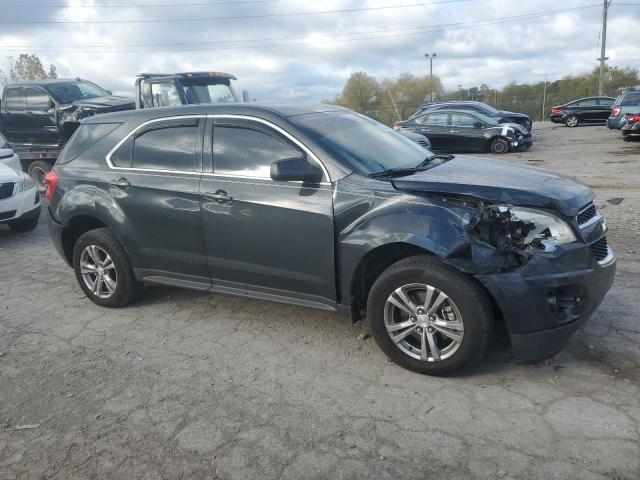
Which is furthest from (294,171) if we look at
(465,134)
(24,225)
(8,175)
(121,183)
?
(465,134)

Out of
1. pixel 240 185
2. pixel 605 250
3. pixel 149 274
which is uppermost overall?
pixel 240 185

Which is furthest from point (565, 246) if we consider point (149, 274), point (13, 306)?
point (13, 306)

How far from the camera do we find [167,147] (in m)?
4.73

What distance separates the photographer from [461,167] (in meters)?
4.39

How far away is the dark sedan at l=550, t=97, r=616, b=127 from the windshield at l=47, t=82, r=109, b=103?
74.0 ft

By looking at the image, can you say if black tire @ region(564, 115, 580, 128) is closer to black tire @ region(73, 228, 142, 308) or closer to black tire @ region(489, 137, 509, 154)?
black tire @ region(489, 137, 509, 154)

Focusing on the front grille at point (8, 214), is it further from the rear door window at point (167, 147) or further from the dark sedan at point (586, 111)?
the dark sedan at point (586, 111)

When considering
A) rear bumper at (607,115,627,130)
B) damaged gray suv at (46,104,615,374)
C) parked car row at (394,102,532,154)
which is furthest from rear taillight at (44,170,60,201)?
rear bumper at (607,115,627,130)

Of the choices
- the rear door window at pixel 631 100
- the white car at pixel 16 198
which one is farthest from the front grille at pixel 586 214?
the rear door window at pixel 631 100

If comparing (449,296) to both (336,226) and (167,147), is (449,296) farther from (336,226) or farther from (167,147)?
(167,147)

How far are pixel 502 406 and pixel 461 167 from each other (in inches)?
75.2

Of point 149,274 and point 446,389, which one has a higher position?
point 149,274

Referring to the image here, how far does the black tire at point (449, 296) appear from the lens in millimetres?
3439

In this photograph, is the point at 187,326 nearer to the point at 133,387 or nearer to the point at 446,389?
the point at 133,387
